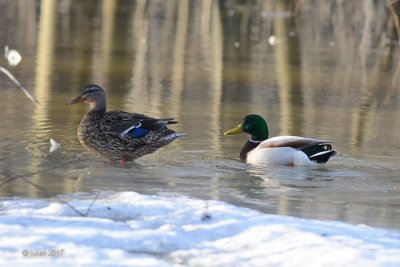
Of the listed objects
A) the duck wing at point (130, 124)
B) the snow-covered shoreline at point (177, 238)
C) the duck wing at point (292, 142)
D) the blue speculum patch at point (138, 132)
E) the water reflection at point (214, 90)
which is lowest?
the water reflection at point (214, 90)

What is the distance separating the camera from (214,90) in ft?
43.9

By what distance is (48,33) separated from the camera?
18.6m

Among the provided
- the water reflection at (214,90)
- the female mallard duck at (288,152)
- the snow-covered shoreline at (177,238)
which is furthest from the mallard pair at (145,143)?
the snow-covered shoreline at (177,238)

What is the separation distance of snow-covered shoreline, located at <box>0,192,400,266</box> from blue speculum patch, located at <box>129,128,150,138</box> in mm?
2722

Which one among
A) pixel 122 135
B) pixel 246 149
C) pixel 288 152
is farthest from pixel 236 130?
pixel 122 135

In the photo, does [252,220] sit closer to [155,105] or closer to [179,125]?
[179,125]

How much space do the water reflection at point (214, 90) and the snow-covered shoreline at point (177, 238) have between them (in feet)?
2.72

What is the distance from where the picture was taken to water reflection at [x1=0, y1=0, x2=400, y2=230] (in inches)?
318

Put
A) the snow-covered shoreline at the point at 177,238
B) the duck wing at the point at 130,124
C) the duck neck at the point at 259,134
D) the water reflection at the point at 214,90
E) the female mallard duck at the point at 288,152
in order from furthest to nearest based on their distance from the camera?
the duck neck at the point at 259,134, the duck wing at the point at 130,124, the female mallard duck at the point at 288,152, the water reflection at the point at 214,90, the snow-covered shoreline at the point at 177,238

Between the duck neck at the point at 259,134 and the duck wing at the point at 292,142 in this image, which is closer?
the duck wing at the point at 292,142

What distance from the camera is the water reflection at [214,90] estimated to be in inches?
318

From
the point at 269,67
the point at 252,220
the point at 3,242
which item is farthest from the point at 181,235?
the point at 269,67

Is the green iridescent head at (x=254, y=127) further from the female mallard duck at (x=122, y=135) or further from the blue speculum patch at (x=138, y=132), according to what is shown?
the blue speculum patch at (x=138, y=132)

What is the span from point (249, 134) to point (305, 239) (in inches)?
198
